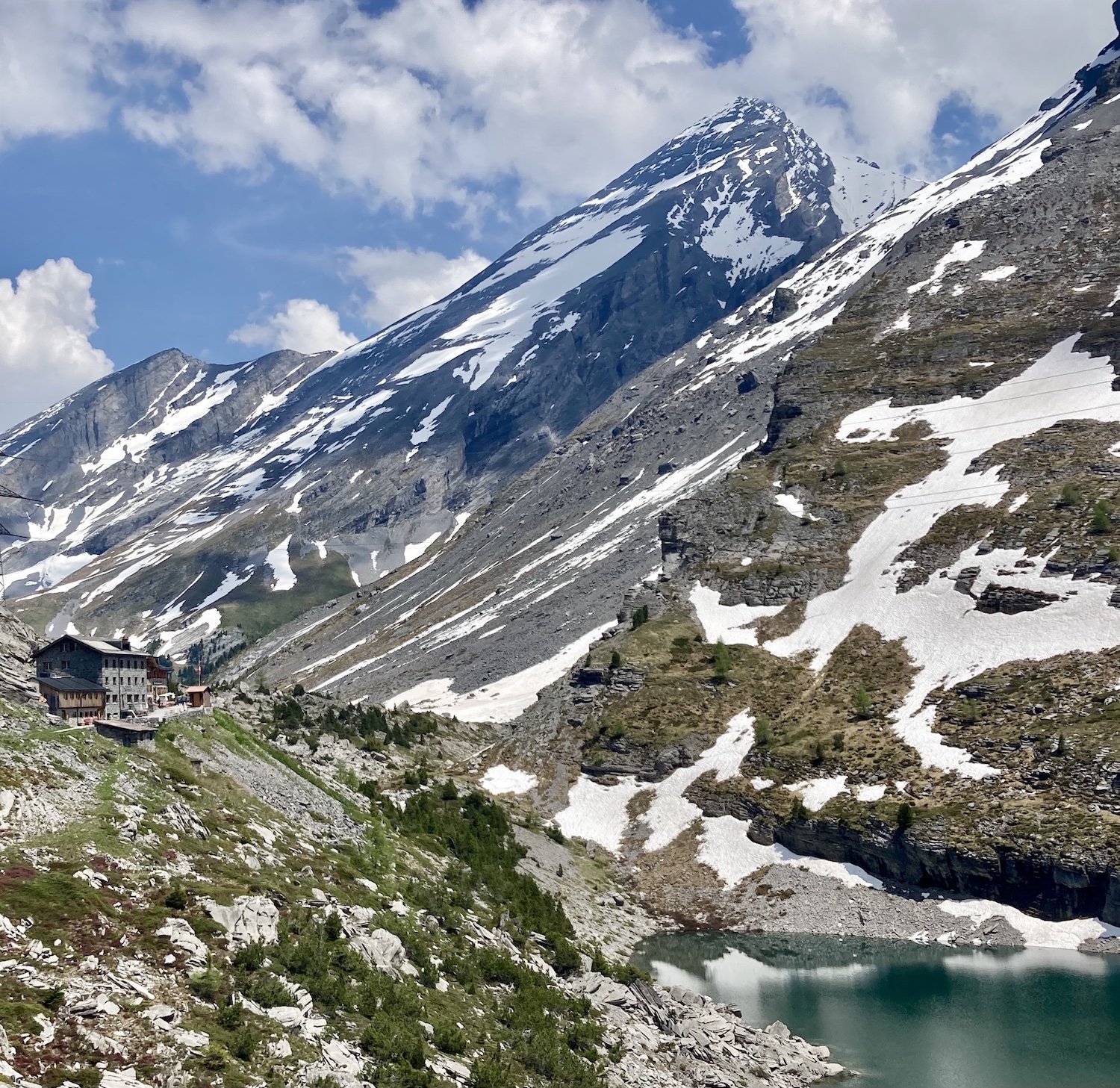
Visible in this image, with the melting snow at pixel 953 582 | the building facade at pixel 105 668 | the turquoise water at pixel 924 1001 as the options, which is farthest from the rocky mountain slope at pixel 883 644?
the building facade at pixel 105 668

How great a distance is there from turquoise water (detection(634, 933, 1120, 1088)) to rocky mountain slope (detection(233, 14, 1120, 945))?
754 cm

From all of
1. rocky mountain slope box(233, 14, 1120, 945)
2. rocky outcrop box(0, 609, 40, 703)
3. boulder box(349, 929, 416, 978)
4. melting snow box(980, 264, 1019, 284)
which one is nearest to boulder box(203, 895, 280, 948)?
boulder box(349, 929, 416, 978)

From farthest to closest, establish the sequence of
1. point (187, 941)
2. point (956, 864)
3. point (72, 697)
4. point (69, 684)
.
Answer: point (956, 864)
point (69, 684)
point (72, 697)
point (187, 941)

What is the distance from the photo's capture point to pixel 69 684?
5759 cm

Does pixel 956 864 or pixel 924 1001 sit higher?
pixel 956 864

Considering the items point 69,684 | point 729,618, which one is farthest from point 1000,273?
point 69,684

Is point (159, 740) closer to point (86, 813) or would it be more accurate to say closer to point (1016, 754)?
point (86, 813)

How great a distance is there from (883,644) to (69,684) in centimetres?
8448

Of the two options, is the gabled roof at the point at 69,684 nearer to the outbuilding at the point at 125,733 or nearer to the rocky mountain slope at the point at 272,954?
the outbuilding at the point at 125,733

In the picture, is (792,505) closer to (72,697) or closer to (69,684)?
(69,684)

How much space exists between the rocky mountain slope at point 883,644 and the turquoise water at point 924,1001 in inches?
297

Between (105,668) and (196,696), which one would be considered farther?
(196,696)

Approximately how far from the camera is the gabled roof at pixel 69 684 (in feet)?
185

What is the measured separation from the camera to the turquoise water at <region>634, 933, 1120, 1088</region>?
57.1 metres
